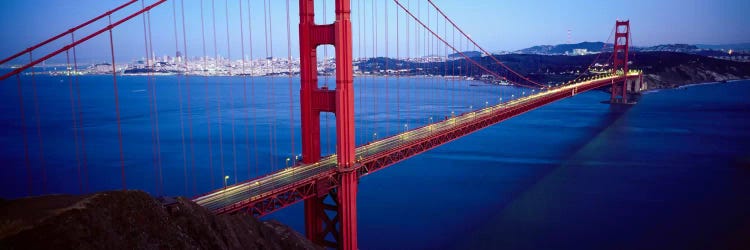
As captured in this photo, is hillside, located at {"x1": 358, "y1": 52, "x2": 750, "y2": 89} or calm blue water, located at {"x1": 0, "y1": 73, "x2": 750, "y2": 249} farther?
hillside, located at {"x1": 358, "y1": 52, "x2": 750, "y2": 89}

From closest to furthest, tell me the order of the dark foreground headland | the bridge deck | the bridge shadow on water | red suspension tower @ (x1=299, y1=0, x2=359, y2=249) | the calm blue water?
the dark foreground headland → the bridge deck → red suspension tower @ (x1=299, y1=0, x2=359, y2=249) → the bridge shadow on water → the calm blue water

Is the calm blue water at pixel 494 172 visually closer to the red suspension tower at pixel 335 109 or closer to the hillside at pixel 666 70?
the red suspension tower at pixel 335 109

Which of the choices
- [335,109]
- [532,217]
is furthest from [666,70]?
[335,109]

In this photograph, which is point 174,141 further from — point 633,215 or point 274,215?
point 633,215

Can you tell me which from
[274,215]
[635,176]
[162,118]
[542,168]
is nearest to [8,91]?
[162,118]

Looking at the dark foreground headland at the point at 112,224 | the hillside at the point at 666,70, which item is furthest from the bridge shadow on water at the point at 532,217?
the hillside at the point at 666,70

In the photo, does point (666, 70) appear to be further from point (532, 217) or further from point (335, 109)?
point (335, 109)

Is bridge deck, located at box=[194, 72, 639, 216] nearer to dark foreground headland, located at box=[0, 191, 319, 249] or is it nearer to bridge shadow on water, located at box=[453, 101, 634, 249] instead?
dark foreground headland, located at box=[0, 191, 319, 249]

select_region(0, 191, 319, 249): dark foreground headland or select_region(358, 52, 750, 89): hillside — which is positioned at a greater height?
select_region(358, 52, 750, 89): hillside

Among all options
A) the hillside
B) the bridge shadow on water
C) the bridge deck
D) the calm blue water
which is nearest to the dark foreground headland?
the bridge deck
